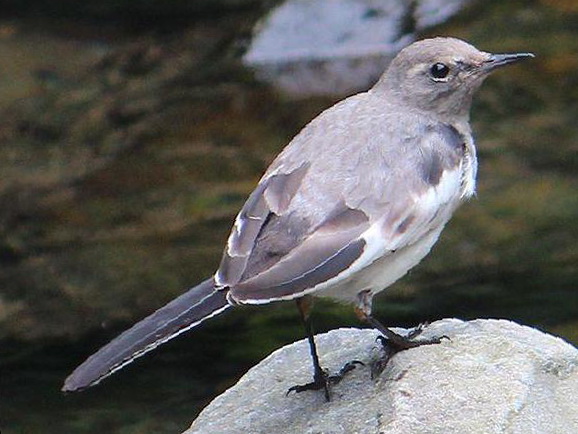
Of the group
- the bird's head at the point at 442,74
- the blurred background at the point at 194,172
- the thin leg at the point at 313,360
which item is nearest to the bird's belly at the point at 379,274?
the thin leg at the point at 313,360

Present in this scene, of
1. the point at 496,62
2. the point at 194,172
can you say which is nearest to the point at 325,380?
the point at 496,62

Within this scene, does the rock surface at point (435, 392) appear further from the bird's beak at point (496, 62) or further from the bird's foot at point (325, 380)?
the bird's beak at point (496, 62)

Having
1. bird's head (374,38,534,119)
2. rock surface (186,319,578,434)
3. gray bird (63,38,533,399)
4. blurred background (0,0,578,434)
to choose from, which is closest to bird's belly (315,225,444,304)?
gray bird (63,38,533,399)

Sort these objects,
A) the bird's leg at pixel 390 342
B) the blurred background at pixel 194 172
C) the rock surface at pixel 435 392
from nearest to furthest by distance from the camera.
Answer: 1. the rock surface at pixel 435 392
2. the bird's leg at pixel 390 342
3. the blurred background at pixel 194 172

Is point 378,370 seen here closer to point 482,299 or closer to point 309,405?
point 309,405

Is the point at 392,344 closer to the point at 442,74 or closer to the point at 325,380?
the point at 325,380

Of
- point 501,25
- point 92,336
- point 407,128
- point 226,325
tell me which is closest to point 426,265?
point 226,325
